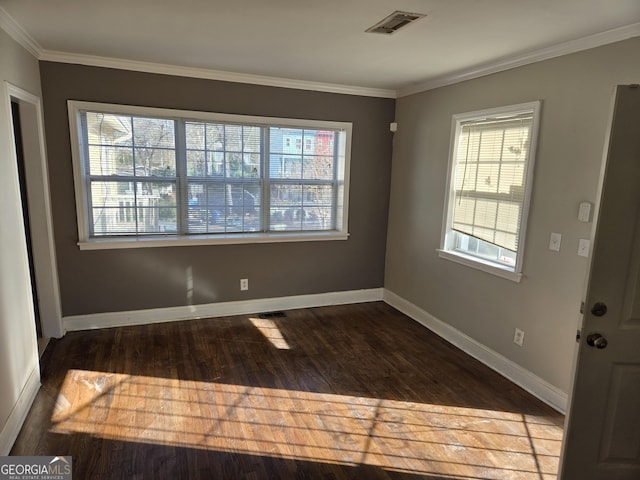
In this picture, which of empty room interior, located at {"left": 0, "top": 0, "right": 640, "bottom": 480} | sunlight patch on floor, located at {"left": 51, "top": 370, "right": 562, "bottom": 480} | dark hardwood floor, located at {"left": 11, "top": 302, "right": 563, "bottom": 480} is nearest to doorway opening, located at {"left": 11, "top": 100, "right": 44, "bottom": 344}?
empty room interior, located at {"left": 0, "top": 0, "right": 640, "bottom": 480}

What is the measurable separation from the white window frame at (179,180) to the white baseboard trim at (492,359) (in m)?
1.16

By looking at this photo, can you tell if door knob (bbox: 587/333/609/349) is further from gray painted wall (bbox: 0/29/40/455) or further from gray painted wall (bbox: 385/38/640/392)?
gray painted wall (bbox: 0/29/40/455)

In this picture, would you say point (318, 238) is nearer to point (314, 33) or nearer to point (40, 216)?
point (314, 33)

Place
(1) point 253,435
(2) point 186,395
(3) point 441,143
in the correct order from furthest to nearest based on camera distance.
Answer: (3) point 441,143 < (2) point 186,395 < (1) point 253,435

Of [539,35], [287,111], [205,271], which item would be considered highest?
[539,35]

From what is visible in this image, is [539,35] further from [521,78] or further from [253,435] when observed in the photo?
[253,435]

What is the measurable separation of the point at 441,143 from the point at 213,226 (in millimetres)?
2355

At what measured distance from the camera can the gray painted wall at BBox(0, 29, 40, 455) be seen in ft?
7.32

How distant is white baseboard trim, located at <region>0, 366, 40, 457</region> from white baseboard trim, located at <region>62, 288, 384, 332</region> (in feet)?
3.27

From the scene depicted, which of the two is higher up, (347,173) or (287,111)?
(287,111)

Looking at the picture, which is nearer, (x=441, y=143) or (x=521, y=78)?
(x=521, y=78)

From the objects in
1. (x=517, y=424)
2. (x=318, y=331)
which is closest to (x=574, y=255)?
(x=517, y=424)

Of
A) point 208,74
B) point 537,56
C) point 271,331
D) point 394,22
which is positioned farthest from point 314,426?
point 208,74

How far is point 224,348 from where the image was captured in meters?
3.48
